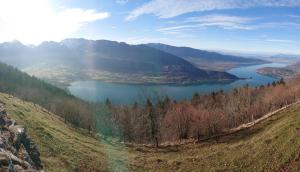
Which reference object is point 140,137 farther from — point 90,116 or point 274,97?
point 274,97

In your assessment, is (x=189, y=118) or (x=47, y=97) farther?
(x=47, y=97)

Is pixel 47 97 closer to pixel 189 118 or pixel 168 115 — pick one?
pixel 168 115

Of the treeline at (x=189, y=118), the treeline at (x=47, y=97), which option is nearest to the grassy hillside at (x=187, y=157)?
the treeline at (x=189, y=118)

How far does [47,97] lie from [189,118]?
9046 centimetres

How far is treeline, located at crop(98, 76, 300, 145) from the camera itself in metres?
100

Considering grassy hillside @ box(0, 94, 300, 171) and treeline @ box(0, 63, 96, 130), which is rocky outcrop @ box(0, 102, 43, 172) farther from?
treeline @ box(0, 63, 96, 130)

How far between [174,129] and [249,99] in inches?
2134

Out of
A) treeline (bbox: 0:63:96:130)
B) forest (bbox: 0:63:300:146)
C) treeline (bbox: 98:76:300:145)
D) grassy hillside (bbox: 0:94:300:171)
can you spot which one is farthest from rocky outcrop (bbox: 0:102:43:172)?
treeline (bbox: 0:63:96:130)

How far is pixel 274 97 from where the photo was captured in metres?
131

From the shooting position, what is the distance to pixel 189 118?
102 metres

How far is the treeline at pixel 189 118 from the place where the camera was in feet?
329

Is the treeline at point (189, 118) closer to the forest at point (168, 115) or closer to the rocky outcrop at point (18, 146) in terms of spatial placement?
the forest at point (168, 115)

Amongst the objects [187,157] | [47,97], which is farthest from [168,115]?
[187,157]

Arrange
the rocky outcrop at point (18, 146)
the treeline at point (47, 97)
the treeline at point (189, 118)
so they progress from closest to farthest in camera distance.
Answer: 1. the rocky outcrop at point (18, 146)
2. the treeline at point (189, 118)
3. the treeline at point (47, 97)
